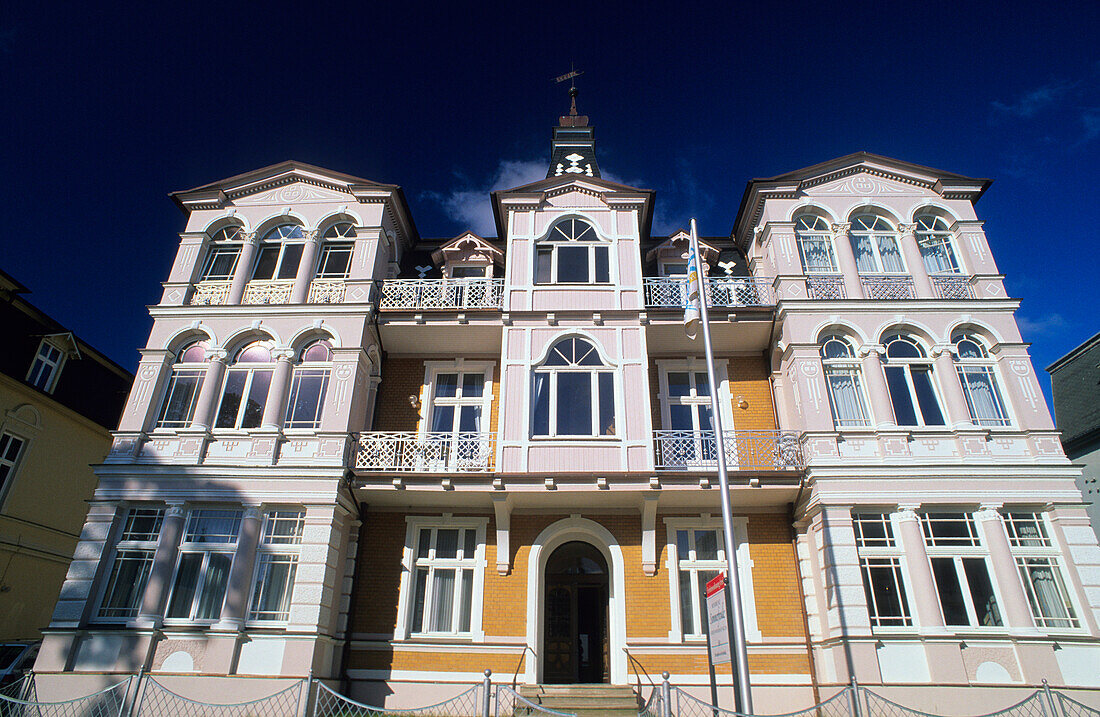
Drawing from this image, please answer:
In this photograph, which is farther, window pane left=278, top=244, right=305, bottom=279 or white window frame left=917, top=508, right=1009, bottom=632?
window pane left=278, top=244, right=305, bottom=279

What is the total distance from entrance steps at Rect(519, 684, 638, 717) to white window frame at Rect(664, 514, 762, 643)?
1800 mm

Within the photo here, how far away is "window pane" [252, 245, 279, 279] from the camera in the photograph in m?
17.8

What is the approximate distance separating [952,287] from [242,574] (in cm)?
1852

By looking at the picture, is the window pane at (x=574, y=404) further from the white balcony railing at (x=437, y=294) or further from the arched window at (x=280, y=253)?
the arched window at (x=280, y=253)

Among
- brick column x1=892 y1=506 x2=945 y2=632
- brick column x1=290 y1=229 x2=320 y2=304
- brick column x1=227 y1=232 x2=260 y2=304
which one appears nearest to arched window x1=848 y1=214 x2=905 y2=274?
brick column x1=892 y1=506 x2=945 y2=632

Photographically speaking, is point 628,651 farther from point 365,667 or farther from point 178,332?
point 178,332

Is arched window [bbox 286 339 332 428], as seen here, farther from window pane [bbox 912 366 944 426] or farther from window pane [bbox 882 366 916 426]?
window pane [bbox 912 366 944 426]

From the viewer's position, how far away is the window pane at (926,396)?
50.2ft

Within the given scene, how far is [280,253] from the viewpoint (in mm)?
18062

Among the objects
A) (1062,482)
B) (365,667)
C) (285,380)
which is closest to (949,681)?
(1062,482)

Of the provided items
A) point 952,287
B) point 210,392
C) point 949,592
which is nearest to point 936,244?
point 952,287

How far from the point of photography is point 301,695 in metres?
11.8

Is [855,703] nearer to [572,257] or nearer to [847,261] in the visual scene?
[847,261]

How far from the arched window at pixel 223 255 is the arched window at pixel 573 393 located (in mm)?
9268
